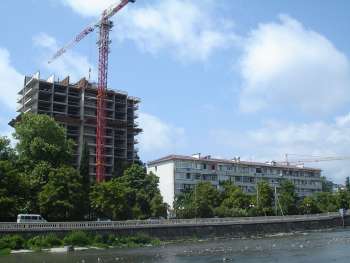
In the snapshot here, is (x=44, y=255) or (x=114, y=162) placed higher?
(x=114, y=162)

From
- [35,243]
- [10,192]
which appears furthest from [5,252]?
[10,192]

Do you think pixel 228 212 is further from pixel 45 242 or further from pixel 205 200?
pixel 45 242

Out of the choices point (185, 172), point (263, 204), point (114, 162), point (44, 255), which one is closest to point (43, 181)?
point (44, 255)

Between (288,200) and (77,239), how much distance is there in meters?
69.5

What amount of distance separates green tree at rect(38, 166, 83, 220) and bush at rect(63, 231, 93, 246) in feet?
24.8

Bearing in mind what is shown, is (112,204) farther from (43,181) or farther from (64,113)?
Result: (64,113)

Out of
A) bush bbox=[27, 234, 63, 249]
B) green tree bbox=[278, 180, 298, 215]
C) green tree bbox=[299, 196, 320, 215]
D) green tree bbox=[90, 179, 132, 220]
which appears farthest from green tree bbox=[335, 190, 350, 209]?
bush bbox=[27, 234, 63, 249]

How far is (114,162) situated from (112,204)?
72.7 metres

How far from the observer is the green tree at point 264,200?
4392 inches

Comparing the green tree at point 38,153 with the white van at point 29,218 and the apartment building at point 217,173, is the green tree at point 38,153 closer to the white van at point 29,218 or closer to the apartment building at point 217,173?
the white van at point 29,218

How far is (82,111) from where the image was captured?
149500mm

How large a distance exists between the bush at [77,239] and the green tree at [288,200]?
2617 inches

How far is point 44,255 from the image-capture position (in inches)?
2072

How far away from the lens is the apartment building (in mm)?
137875
